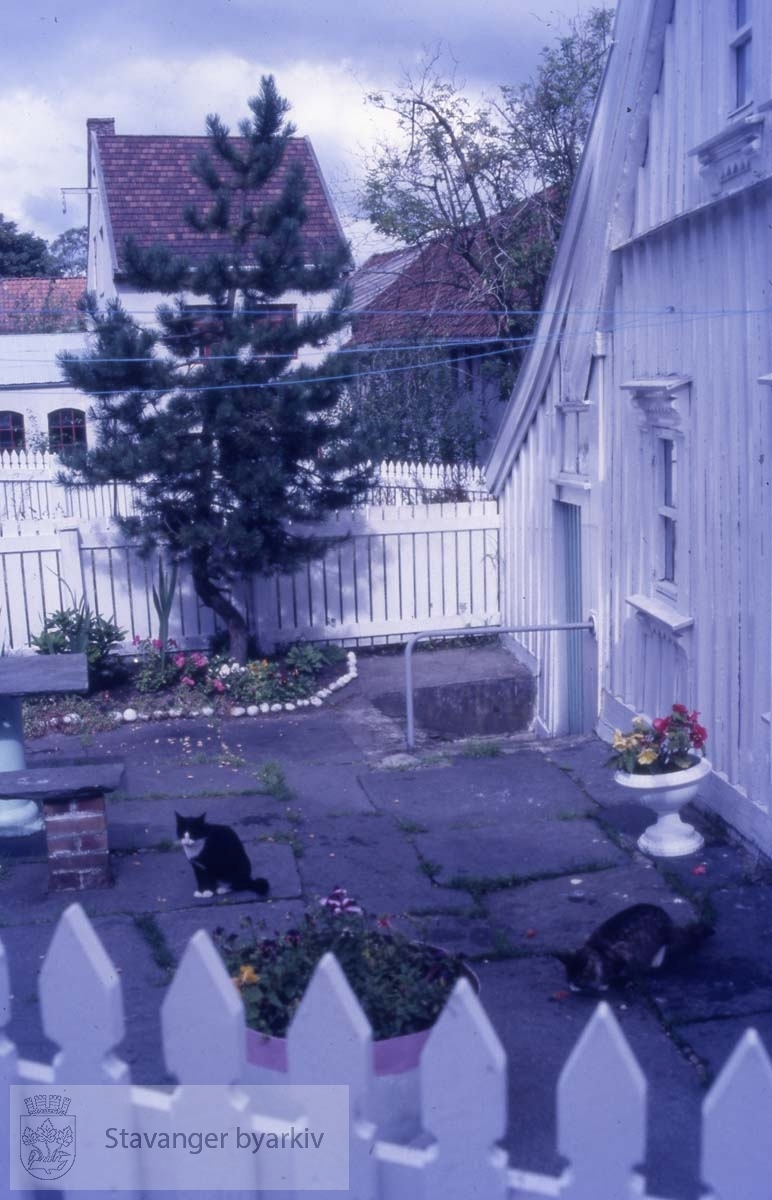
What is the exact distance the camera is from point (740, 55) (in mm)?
5988

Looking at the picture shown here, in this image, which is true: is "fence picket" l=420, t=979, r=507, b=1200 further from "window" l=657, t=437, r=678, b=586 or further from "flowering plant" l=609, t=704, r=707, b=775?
"window" l=657, t=437, r=678, b=586

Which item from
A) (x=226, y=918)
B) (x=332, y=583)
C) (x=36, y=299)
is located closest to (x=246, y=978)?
(x=226, y=918)

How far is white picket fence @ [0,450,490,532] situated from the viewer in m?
14.5

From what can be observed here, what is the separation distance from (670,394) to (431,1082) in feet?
17.8

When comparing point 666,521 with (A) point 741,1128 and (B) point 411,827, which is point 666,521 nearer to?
(B) point 411,827

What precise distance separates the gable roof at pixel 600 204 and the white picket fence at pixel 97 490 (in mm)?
2786

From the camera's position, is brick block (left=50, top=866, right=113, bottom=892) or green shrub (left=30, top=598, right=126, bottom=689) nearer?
brick block (left=50, top=866, right=113, bottom=892)

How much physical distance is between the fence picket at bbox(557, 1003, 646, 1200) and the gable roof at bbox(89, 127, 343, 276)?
22.1 meters

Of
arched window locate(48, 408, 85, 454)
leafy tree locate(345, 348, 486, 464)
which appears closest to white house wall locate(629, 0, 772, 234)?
leafy tree locate(345, 348, 486, 464)

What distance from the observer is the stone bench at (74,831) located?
577 cm

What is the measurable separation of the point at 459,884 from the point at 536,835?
88 centimetres

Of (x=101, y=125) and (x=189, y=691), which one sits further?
(x=101, y=125)

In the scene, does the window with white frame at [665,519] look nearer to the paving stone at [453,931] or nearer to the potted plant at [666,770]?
the potted plant at [666,770]

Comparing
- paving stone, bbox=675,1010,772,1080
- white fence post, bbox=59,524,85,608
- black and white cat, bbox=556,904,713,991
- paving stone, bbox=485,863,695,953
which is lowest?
paving stone, bbox=485,863,695,953
